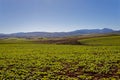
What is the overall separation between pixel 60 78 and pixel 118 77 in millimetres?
5980

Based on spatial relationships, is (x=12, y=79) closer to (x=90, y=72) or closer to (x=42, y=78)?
(x=42, y=78)

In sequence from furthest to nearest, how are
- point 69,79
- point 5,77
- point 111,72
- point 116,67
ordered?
point 116,67 → point 111,72 → point 5,77 → point 69,79

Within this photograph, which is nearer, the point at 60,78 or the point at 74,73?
the point at 60,78

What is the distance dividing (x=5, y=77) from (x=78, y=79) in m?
7.76

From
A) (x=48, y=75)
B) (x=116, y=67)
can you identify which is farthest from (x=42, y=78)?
(x=116, y=67)

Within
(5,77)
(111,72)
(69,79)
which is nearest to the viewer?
(69,79)

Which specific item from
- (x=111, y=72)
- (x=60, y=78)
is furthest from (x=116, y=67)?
(x=60, y=78)

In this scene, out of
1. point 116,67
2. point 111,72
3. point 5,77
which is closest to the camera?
point 5,77

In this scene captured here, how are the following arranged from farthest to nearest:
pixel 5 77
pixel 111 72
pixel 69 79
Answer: pixel 111 72, pixel 5 77, pixel 69 79

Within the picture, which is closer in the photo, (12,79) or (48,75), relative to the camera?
(12,79)

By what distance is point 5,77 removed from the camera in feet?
73.8

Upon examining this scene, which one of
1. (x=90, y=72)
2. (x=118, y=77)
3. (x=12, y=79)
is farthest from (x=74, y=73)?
(x=12, y=79)

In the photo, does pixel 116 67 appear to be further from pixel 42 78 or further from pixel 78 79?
pixel 42 78

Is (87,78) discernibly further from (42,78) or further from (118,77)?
(42,78)
